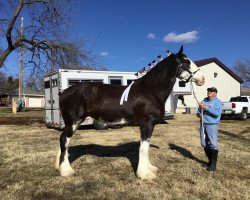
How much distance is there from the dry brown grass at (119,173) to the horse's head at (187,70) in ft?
6.84

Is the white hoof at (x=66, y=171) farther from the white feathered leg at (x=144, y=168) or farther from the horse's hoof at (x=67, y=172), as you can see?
the white feathered leg at (x=144, y=168)

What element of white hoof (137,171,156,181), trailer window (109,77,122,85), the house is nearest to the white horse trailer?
trailer window (109,77,122,85)

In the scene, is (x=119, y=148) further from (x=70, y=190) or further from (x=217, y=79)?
(x=217, y=79)

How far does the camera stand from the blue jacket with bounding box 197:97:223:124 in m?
7.21

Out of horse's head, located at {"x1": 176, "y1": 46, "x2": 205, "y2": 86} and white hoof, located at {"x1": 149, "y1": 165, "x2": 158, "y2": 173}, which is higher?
horse's head, located at {"x1": 176, "y1": 46, "x2": 205, "y2": 86}

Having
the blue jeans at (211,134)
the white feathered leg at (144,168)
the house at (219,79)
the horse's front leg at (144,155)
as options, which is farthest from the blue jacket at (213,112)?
the house at (219,79)

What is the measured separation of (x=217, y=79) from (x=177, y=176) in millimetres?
35471

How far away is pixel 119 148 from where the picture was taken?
9.84 metres

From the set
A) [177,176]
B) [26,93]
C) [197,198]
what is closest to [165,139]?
[177,176]

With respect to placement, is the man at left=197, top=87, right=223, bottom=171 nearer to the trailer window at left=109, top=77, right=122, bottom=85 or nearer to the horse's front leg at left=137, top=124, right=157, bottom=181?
the horse's front leg at left=137, top=124, right=157, bottom=181

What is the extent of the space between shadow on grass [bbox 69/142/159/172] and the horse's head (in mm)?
2494

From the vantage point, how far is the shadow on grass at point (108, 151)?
8.46 meters

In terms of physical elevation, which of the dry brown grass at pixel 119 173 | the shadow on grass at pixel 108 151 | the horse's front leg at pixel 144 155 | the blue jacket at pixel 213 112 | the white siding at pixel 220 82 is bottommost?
the dry brown grass at pixel 119 173

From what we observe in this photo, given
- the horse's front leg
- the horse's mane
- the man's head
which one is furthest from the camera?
the man's head
